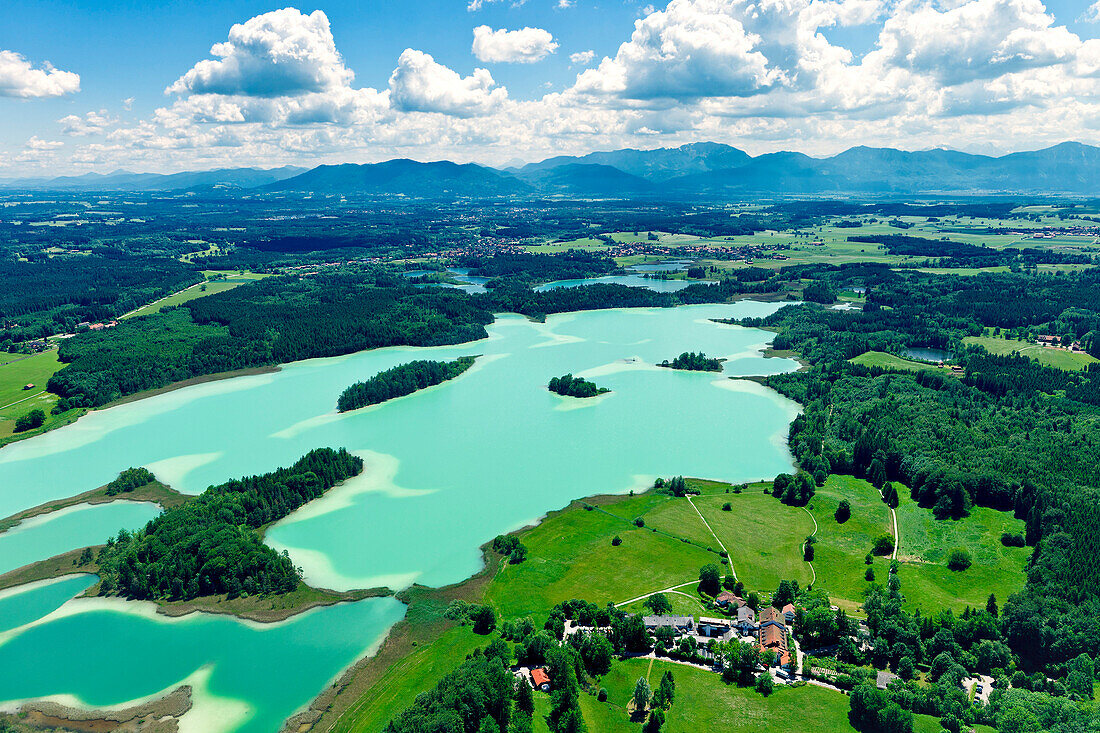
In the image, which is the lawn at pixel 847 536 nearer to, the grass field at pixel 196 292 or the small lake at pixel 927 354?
the small lake at pixel 927 354

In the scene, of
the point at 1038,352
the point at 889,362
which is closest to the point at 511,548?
the point at 889,362

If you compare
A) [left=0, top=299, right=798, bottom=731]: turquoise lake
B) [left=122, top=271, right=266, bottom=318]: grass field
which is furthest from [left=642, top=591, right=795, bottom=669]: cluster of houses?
[left=122, top=271, right=266, bottom=318]: grass field

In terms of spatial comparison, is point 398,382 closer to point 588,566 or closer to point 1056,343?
point 588,566

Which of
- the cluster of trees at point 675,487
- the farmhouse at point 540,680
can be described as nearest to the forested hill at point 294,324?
the cluster of trees at point 675,487

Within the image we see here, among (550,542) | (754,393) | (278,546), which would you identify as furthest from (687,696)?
(754,393)

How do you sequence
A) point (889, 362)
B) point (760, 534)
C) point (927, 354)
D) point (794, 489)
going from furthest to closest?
point (927, 354) → point (889, 362) → point (794, 489) → point (760, 534)
